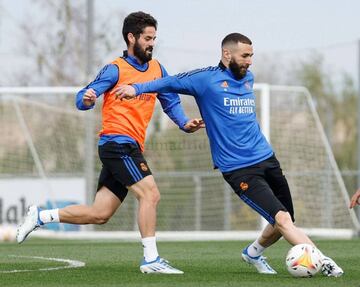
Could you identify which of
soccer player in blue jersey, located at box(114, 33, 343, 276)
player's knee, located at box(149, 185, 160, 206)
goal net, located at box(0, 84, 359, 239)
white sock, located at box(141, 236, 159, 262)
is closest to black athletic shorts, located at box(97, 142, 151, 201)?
player's knee, located at box(149, 185, 160, 206)

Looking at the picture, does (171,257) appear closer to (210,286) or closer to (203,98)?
(203,98)

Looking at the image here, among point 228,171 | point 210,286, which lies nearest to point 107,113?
point 228,171

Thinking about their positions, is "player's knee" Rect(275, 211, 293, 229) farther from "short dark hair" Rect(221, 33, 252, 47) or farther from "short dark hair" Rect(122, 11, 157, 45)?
"short dark hair" Rect(122, 11, 157, 45)

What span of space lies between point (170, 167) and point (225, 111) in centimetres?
1280

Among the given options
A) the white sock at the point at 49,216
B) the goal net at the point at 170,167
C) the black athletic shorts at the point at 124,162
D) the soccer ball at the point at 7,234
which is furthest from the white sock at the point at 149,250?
the goal net at the point at 170,167

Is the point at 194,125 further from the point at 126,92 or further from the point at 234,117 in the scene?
the point at 126,92

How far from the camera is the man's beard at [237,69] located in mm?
10268

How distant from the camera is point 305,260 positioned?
962 cm

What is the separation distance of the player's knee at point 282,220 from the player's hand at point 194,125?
122 cm

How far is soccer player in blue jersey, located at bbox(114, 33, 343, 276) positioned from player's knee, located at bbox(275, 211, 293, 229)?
0.74ft

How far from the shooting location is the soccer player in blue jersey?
1019cm

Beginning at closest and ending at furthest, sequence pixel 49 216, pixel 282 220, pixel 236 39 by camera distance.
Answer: pixel 282 220, pixel 236 39, pixel 49 216

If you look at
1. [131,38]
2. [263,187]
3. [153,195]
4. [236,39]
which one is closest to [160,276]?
[153,195]

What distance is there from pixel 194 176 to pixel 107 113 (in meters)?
12.1
